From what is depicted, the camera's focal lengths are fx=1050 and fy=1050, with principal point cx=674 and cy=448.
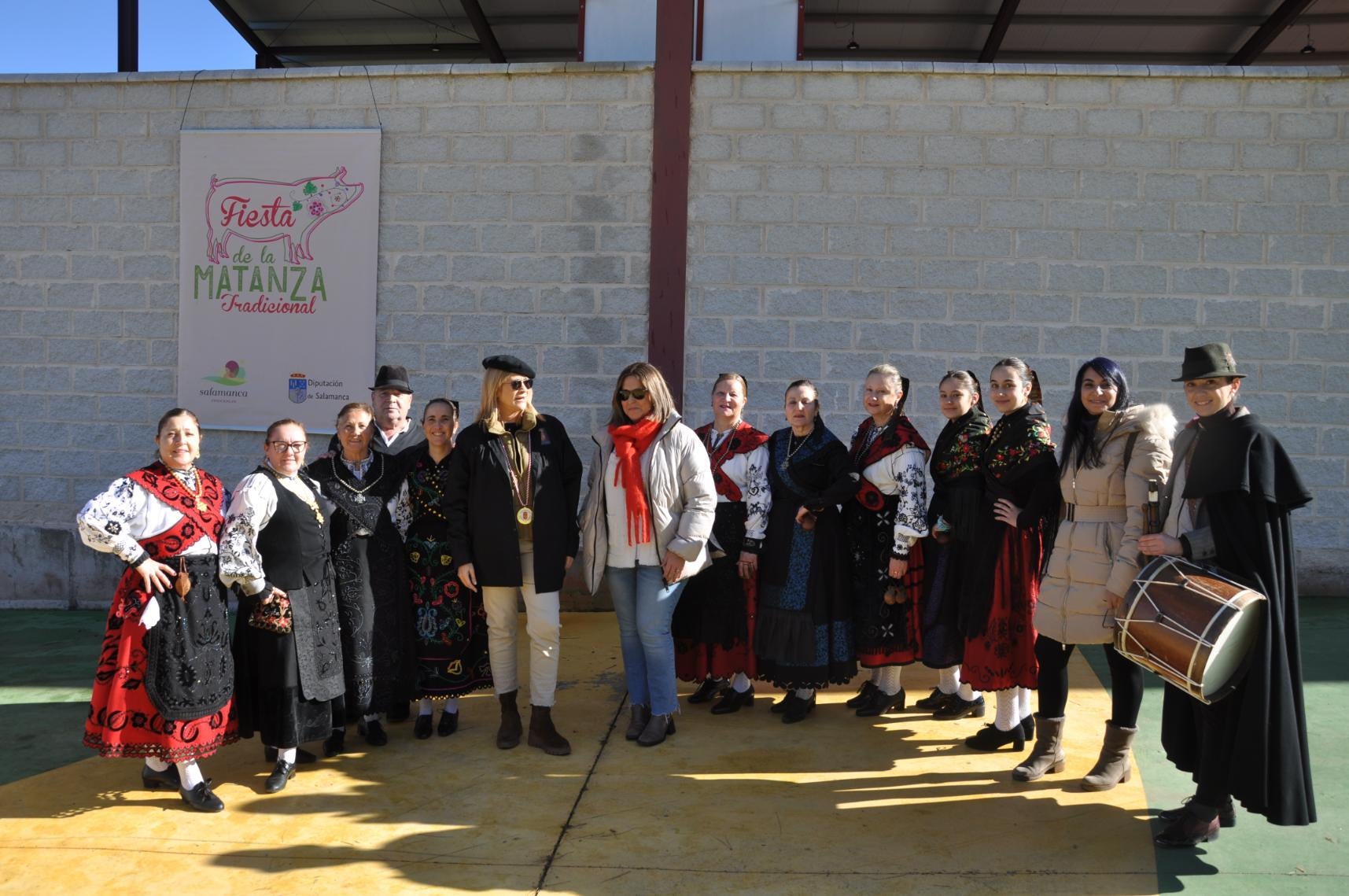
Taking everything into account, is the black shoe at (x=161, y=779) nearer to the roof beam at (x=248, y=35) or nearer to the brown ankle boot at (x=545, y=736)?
the brown ankle boot at (x=545, y=736)

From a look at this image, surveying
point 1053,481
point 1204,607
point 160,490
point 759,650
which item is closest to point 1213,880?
point 1204,607

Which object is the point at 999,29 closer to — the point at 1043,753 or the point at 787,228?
the point at 787,228

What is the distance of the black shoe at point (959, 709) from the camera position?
474 centimetres

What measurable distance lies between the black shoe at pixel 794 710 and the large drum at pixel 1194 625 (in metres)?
1.74

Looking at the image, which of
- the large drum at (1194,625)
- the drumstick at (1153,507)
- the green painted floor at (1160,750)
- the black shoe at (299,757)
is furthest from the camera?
the black shoe at (299,757)

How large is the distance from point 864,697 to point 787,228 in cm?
319

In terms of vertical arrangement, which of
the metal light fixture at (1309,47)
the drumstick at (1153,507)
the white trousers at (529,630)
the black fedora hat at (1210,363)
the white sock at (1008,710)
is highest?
the metal light fixture at (1309,47)

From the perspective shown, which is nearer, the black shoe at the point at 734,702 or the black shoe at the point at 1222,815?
the black shoe at the point at 1222,815

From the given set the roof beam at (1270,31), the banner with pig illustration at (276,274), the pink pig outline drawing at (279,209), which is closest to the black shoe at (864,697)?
the banner with pig illustration at (276,274)

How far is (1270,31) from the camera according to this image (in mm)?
9555

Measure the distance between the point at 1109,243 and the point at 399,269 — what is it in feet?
15.1

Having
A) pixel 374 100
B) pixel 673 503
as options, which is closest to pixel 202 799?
pixel 673 503

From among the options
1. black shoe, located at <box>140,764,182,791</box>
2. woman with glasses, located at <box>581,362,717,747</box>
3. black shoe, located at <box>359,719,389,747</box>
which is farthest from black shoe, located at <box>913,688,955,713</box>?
black shoe, located at <box>140,764,182,791</box>

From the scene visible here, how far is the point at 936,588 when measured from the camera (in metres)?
4.46
